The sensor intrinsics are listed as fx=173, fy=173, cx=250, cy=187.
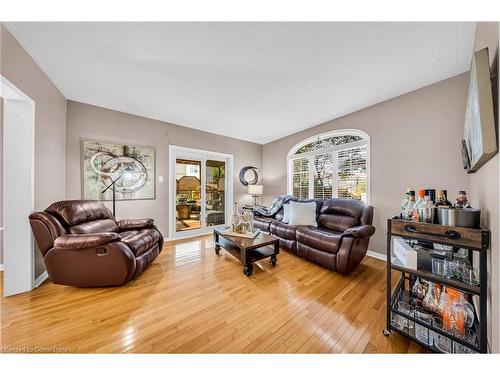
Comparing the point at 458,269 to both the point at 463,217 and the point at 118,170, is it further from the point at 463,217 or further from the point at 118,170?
the point at 118,170

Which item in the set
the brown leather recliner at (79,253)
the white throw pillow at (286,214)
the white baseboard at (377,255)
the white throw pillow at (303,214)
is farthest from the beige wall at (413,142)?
the brown leather recliner at (79,253)

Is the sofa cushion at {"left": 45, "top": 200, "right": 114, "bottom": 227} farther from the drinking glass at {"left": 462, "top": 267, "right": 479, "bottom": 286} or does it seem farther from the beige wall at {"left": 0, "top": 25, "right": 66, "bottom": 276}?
the drinking glass at {"left": 462, "top": 267, "right": 479, "bottom": 286}

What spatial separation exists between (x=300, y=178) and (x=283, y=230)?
1.66 metres

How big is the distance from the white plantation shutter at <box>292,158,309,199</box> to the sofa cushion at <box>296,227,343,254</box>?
1541mm

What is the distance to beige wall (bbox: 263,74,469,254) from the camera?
2078 mm

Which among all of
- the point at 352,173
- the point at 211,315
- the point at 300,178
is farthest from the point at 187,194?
the point at 352,173

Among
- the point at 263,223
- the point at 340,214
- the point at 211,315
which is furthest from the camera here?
the point at 263,223

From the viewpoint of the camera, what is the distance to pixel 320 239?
231 cm

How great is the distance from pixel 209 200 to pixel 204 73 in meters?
2.84

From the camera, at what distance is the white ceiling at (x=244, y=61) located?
144 cm

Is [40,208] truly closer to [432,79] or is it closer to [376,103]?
[376,103]

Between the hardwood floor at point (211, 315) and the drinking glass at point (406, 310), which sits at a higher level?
the drinking glass at point (406, 310)

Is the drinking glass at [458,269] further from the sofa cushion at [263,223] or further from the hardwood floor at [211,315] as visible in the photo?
the sofa cushion at [263,223]
